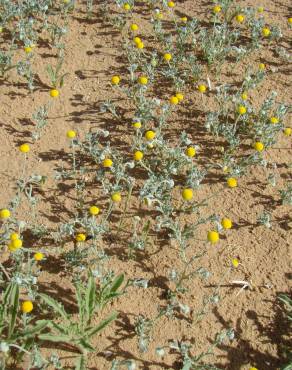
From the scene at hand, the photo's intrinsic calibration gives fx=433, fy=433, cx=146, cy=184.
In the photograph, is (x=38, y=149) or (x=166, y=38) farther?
(x=166, y=38)

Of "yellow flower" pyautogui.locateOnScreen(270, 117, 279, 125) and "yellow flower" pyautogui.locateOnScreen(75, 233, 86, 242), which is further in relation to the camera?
"yellow flower" pyautogui.locateOnScreen(270, 117, 279, 125)

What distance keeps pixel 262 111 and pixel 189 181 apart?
1144mm

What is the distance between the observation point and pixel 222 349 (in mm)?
3283

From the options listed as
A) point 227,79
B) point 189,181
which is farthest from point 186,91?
point 189,181

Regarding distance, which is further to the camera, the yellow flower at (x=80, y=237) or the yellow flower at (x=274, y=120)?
the yellow flower at (x=274, y=120)

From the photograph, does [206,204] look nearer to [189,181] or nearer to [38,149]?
[189,181]

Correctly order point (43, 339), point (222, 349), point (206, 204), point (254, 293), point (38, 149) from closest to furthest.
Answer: point (43, 339) → point (222, 349) → point (254, 293) → point (206, 204) → point (38, 149)

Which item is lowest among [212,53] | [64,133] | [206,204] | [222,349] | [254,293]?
[222,349]

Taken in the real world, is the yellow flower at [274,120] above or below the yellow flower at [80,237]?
above

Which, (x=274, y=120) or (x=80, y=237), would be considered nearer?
(x=80, y=237)

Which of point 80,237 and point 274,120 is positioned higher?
point 274,120

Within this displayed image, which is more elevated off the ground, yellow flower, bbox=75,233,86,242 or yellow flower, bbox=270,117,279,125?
yellow flower, bbox=270,117,279,125

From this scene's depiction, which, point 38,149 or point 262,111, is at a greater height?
point 262,111

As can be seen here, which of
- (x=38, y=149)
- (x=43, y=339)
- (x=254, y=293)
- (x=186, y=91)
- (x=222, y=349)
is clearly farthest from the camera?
(x=186, y=91)
